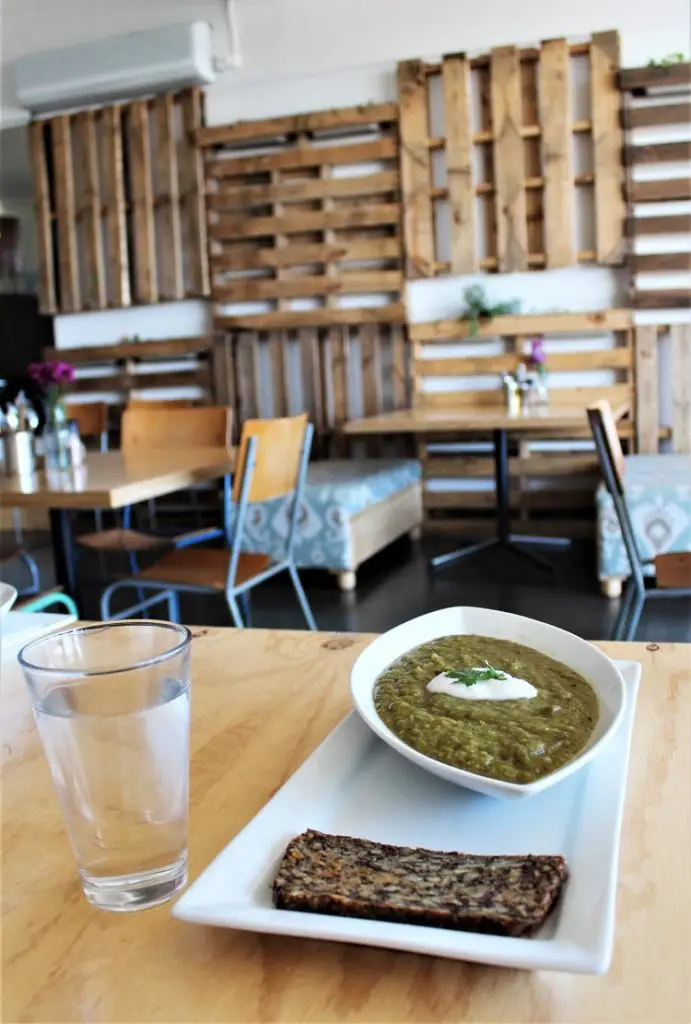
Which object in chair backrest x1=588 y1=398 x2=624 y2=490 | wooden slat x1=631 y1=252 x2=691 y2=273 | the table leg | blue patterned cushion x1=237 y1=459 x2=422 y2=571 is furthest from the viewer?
wooden slat x1=631 y1=252 x2=691 y2=273

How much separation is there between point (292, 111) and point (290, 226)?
2.05 ft

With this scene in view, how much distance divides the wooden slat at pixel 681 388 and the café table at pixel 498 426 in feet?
1.39

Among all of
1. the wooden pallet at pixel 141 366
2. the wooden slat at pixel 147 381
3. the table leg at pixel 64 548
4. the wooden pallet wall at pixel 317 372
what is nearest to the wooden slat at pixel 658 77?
the wooden pallet wall at pixel 317 372

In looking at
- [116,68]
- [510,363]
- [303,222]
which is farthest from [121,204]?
[510,363]

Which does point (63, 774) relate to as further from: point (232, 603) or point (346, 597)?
point (346, 597)

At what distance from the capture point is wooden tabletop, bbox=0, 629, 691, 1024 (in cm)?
41

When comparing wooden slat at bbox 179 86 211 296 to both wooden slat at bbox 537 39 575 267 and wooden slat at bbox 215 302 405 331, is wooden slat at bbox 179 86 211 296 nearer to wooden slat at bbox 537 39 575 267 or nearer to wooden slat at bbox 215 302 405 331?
wooden slat at bbox 215 302 405 331

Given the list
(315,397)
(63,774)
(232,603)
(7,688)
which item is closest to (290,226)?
(315,397)

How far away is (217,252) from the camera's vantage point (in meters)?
5.54

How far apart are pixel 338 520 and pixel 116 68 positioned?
10.3 ft

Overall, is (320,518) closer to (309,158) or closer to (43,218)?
(309,158)

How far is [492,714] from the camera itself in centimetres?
62

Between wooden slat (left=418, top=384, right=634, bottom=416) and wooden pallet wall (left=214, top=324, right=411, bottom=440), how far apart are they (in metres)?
0.16

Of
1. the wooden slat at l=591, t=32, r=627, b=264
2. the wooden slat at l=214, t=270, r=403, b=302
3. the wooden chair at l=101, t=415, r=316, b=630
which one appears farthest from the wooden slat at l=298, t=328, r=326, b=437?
the wooden chair at l=101, t=415, r=316, b=630
